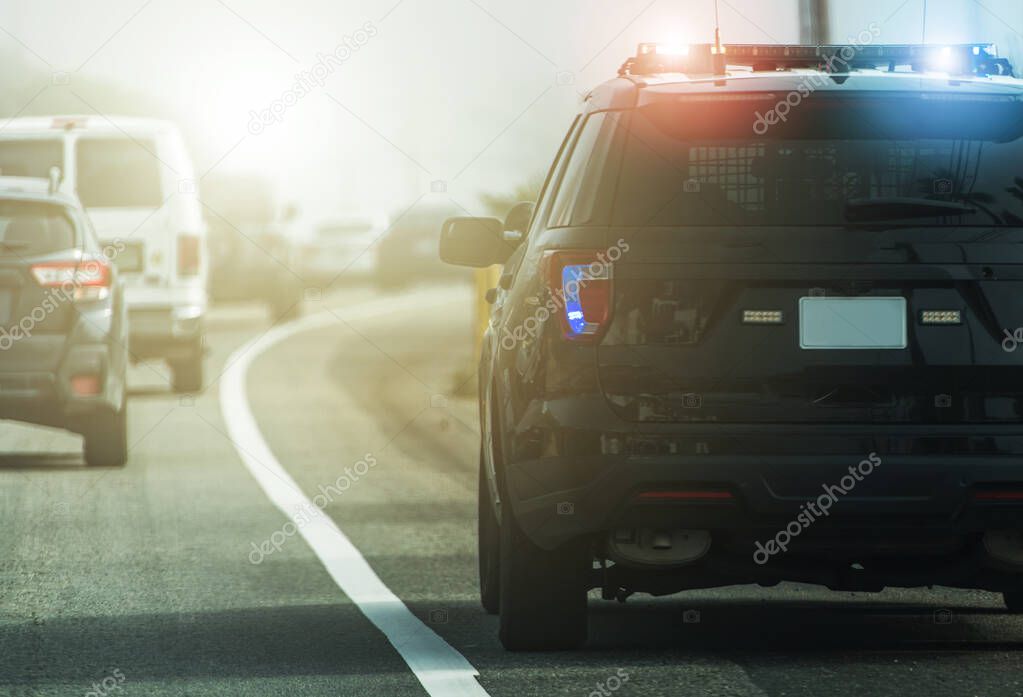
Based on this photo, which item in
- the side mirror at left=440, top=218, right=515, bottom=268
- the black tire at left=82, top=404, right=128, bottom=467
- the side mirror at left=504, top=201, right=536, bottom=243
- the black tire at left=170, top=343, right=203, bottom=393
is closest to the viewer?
the side mirror at left=440, top=218, right=515, bottom=268

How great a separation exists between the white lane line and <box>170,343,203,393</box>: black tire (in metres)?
0.30

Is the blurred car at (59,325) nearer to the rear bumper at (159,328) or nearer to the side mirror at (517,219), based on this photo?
the rear bumper at (159,328)

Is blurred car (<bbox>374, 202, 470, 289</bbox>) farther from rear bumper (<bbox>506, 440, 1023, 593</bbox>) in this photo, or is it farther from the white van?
rear bumper (<bbox>506, 440, 1023, 593</bbox>)

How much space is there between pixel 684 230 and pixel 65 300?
26.8 ft

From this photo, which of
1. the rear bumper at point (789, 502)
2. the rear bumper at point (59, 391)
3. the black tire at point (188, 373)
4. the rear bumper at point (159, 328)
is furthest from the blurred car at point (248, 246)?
the rear bumper at point (789, 502)

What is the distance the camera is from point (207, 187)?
31906mm

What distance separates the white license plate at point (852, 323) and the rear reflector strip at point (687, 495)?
49cm

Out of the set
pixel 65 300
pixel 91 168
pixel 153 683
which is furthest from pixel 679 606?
pixel 91 168

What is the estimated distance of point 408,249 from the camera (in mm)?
42906

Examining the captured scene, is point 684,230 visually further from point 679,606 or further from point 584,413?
point 679,606

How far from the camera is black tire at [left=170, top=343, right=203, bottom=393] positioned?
2066 centimetres

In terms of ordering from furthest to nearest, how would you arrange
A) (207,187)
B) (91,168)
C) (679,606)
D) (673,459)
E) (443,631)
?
1. (207,187)
2. (91,168)
3. (679,606)
4. (443,631)
5. (673,459)

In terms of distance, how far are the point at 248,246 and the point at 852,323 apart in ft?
77.8

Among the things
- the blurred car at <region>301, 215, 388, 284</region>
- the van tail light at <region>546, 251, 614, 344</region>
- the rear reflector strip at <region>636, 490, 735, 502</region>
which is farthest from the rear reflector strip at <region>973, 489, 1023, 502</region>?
the blurred car at <region>301, 215, 388, 284</region>
